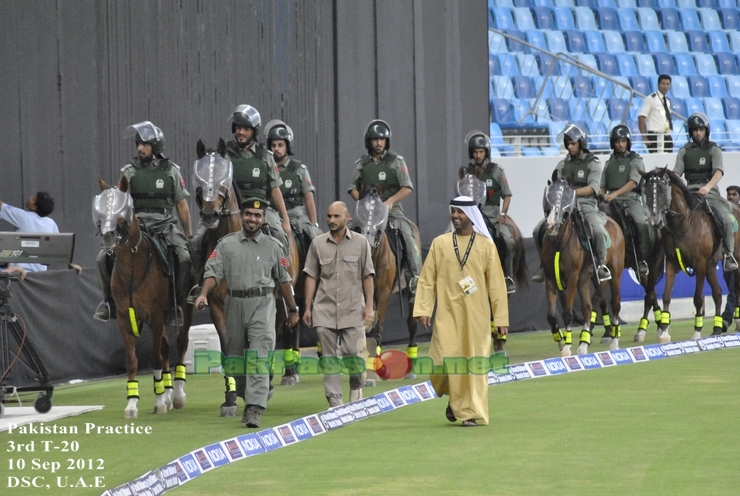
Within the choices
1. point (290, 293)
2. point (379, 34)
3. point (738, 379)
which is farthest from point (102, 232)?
point (379, 34)

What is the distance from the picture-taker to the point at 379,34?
22.2 m

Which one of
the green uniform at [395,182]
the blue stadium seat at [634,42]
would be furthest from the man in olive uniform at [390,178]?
the blue stadium seat at [634,42]

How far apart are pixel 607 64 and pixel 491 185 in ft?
54.0

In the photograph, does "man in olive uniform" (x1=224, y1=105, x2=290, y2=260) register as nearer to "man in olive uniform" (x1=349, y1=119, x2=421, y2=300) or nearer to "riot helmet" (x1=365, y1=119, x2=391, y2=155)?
"man in olive uniform" (x1=349, y1=119, x2=421, y2=300)

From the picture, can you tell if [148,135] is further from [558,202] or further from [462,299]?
[558,202]

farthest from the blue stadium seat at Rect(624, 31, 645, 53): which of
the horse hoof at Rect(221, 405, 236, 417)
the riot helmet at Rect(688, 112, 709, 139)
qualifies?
the horse hoof at Rect(221, 405, 236, 417)

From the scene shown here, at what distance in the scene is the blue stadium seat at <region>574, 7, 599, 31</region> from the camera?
111 ft

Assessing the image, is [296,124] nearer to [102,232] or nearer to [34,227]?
[34,227]

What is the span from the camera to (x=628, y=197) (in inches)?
766

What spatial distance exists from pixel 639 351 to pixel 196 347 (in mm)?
5795

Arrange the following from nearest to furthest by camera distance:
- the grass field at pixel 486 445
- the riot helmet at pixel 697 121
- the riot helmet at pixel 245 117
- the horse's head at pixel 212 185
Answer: the grass field at pixel 486 445
the horse's head at pixel 212 185
the riot helmet at pixel 245 117
the riot helmet at pixel 697 121

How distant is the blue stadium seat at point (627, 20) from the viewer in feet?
112

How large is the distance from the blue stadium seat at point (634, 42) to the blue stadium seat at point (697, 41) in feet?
4.77

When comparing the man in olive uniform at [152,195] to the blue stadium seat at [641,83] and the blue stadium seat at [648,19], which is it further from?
the blue stadium seat at [648,19]
